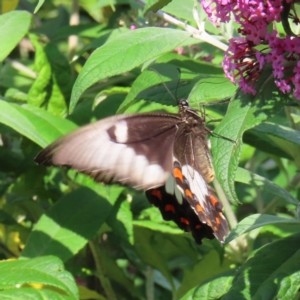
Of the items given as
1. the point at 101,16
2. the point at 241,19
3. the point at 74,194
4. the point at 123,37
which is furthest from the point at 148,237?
the point at 101,16

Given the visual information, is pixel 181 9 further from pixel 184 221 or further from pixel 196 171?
pixel 184 221

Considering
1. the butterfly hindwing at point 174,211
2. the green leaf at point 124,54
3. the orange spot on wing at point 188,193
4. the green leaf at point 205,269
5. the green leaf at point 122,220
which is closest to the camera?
the green leaf at point 124,54

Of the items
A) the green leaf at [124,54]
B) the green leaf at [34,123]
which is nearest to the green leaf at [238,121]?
the green leaf at [124,54]

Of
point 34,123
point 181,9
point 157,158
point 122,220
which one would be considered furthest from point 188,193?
point 181,9

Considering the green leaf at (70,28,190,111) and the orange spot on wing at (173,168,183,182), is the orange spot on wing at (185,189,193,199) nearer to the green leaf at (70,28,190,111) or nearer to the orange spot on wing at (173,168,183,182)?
the orange spot on wing at (173,168,183,182)

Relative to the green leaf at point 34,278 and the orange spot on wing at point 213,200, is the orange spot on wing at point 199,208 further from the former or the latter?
the green leaf at point 34,278

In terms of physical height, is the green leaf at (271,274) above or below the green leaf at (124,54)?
below

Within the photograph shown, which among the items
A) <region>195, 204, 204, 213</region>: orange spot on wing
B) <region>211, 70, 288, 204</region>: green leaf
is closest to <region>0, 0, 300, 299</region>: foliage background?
<region>211, 70, 288, 204</region>: green leaf
